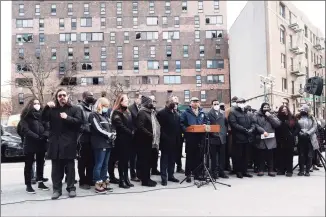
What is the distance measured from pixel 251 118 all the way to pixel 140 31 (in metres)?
48.8

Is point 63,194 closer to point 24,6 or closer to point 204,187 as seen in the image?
point 204,187

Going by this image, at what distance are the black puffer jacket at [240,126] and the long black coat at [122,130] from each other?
2623 millimetres

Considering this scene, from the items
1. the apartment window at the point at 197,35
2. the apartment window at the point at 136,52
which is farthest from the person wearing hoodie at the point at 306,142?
the apartment window at the point at 197,35

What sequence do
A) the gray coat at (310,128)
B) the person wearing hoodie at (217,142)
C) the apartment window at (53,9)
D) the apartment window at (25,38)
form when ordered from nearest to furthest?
the person wearing hoodie at (217,142) → the gray coat at (310,128) → the apartment window at (25,38) → the apartment window at (53,9)

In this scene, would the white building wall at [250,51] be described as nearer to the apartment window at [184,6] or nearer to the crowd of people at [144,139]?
the apartment window at [184,6]

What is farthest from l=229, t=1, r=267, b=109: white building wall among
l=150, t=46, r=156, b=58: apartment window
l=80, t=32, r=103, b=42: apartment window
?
l=80, t=32, r=103, b=42: apartment window

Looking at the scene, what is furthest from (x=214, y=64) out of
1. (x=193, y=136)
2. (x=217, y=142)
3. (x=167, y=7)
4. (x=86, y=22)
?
(x=193, y=136)

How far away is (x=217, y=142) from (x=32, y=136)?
398 centimetres

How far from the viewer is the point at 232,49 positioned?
5188 cm

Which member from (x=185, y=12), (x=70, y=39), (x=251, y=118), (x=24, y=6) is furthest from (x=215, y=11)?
(x=251, y=118)

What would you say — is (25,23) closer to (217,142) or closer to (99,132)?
(217,142)

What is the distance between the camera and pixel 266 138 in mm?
8625

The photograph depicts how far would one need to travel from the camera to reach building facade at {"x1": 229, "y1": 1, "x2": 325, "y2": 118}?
3588cm

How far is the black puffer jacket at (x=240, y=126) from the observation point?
833cm
